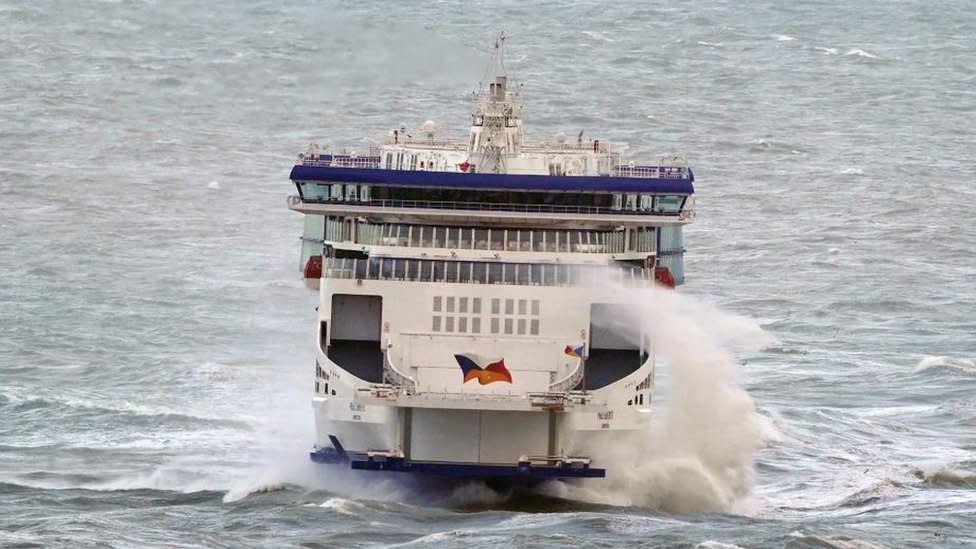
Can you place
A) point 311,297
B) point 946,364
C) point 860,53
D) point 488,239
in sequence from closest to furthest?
1. point 488,239
2. point 946,364
3. point 311,297
4. point 860,53

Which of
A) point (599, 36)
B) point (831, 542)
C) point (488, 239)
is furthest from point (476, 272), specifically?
point (599, 36)

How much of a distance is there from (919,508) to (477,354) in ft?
35.3

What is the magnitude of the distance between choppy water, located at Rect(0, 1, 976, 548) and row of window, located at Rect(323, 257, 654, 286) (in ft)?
16.1

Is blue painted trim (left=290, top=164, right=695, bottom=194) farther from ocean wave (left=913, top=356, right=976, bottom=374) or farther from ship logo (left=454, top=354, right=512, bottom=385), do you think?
ocean wave (left=913, top=356, right=976, bottom=374)

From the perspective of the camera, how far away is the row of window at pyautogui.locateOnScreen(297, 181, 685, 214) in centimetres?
6231

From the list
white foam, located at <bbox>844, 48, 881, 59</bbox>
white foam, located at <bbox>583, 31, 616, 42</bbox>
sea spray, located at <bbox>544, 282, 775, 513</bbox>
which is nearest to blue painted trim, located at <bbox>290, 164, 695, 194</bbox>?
sea spray, located at <bbox>544, 282, 775, 513</bbox>

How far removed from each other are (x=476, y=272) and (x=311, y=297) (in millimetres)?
34430

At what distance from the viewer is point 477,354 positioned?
196ft

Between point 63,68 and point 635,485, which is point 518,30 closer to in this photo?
point 63,68

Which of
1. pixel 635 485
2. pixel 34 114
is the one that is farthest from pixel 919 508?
pixel 34 114

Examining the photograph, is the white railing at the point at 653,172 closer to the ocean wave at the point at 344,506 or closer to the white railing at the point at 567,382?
the white railing at the point at 567,382

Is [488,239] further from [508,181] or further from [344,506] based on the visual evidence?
[344,506]

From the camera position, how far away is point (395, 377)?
59.3 m

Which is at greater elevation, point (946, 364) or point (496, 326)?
point (496, 326)
